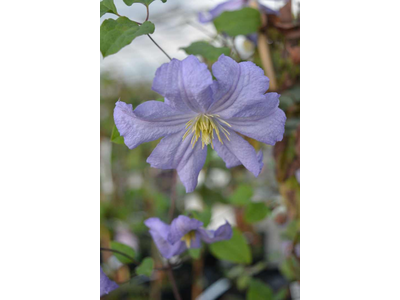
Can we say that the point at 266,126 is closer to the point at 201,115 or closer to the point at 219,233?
the point at 201,115

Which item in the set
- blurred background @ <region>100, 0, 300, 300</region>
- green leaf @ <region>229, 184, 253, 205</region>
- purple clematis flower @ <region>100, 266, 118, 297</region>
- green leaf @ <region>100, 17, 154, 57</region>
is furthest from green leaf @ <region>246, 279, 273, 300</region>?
green leaf @ <region>100, 17, 154, 57</region>

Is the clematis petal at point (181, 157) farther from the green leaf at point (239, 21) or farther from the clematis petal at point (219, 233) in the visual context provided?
the green leaf at point (239, 21)

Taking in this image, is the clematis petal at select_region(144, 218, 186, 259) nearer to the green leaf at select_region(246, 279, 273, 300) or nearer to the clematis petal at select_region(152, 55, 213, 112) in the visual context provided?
the clematis petal at select_region(152, 55, 213, 112)

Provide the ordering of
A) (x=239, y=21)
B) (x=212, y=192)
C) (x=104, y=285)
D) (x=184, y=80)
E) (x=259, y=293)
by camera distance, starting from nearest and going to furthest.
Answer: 1. (x=184, y=80)
2. (x=104, y=285)
3. (x=239, y=21)
4. (x=259, y=293)
5. (x=212, y=192)

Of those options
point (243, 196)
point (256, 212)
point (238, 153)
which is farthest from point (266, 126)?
point (243, 196)
